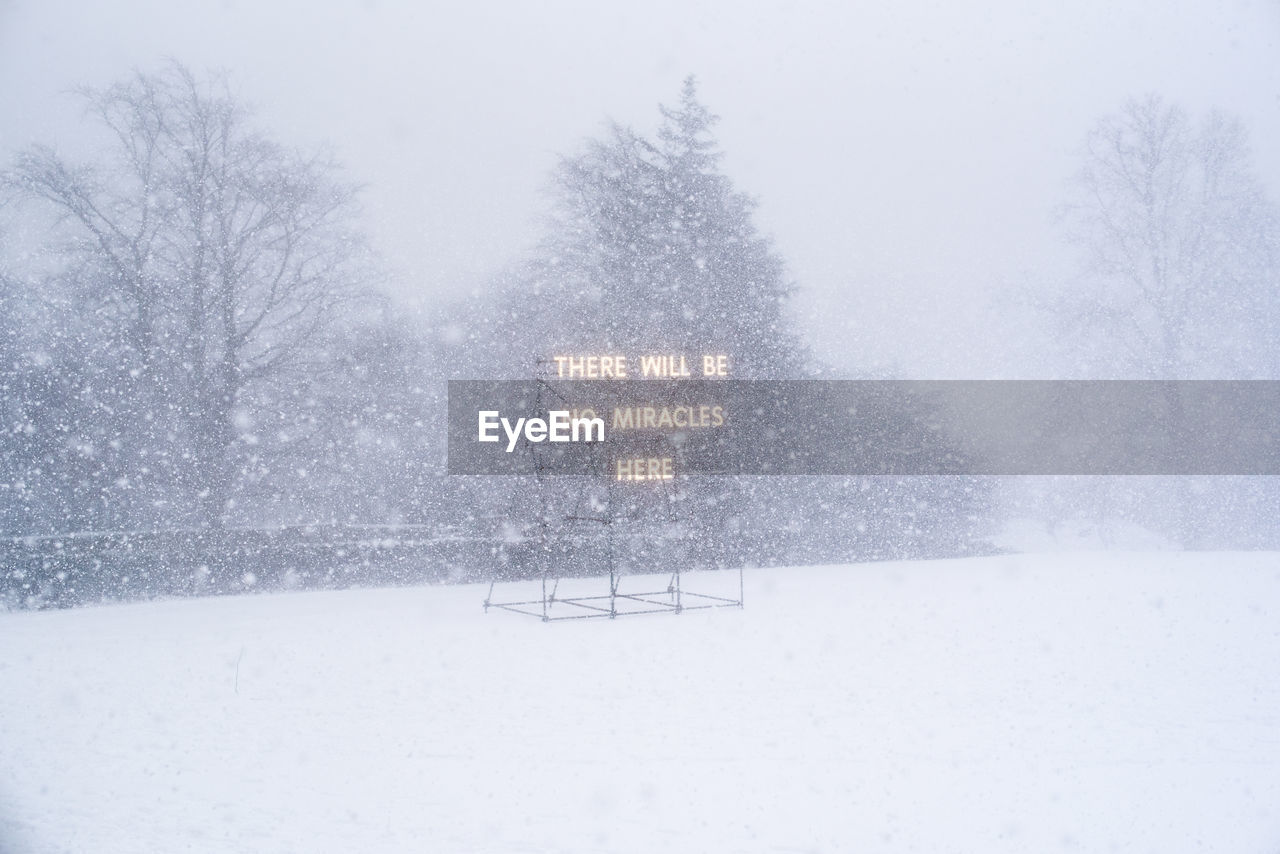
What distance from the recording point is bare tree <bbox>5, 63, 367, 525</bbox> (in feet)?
54.9

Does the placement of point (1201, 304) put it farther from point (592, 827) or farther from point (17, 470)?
point (17, 470)

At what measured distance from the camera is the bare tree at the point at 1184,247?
21188 millimetres

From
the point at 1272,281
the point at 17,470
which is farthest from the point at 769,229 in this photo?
the point at 17,470

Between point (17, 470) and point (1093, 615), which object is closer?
point (1093, 615)

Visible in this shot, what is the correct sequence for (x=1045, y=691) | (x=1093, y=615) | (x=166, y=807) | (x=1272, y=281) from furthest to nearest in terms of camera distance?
(x=1272, y=281) → (x=1093, y=615) → (x=1045, y=691) → (x=166, y=807)

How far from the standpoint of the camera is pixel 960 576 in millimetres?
15133

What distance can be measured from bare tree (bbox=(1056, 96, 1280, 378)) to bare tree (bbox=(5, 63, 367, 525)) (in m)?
20.7

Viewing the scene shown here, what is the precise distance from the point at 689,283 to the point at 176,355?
11849mm

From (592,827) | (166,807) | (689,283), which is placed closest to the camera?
(592,827)

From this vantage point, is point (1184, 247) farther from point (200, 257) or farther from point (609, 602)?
point (200, 257)

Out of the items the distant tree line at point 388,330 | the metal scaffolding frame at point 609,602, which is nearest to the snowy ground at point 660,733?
the metal scaffolding frame at point 609,602
